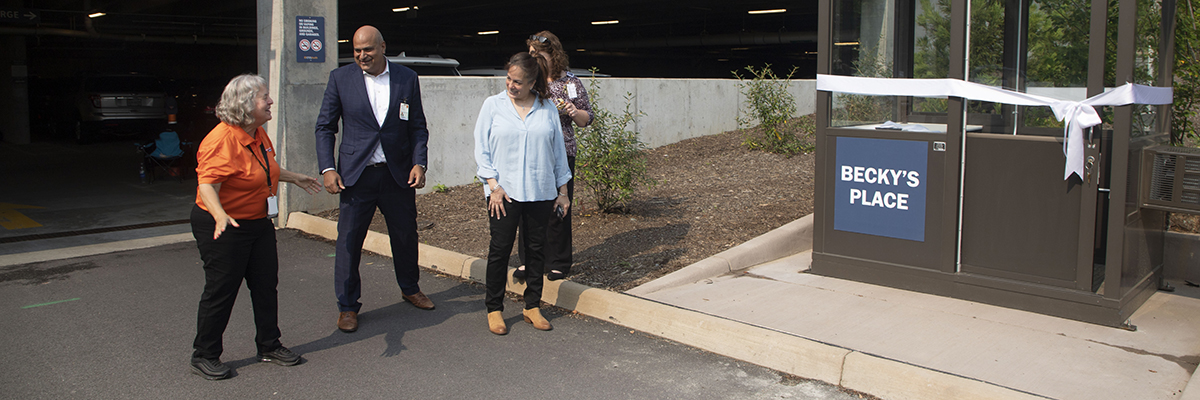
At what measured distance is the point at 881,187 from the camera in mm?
5430

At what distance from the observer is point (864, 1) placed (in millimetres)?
5926

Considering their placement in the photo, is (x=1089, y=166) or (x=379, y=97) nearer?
(x=1089, y=166)

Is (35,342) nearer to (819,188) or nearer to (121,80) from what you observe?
(819,188)

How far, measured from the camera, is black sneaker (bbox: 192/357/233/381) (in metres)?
3.99

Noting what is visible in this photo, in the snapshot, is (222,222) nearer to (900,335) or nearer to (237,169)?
(237,169)

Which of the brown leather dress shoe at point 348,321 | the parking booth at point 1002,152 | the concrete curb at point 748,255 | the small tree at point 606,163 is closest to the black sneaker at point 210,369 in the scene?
the brown leather dress shoe at point 348,321

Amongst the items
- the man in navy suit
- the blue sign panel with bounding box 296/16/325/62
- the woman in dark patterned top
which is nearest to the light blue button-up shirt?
the woman in dark patterned top

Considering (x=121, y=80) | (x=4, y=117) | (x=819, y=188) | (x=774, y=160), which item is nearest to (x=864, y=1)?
(x=819, y=188)

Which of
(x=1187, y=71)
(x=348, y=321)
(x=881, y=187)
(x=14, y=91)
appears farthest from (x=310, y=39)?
(x=14, y=91)

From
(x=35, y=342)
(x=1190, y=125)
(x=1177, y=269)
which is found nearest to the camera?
(x=35, y=342)

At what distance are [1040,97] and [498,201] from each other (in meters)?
3.28

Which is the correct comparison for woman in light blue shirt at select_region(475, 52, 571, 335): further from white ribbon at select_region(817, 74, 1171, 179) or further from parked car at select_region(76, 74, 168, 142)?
parked car at select_region(76, 74, 168, 142)

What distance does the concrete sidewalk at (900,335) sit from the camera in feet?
12.4

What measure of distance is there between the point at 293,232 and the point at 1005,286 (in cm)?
640
